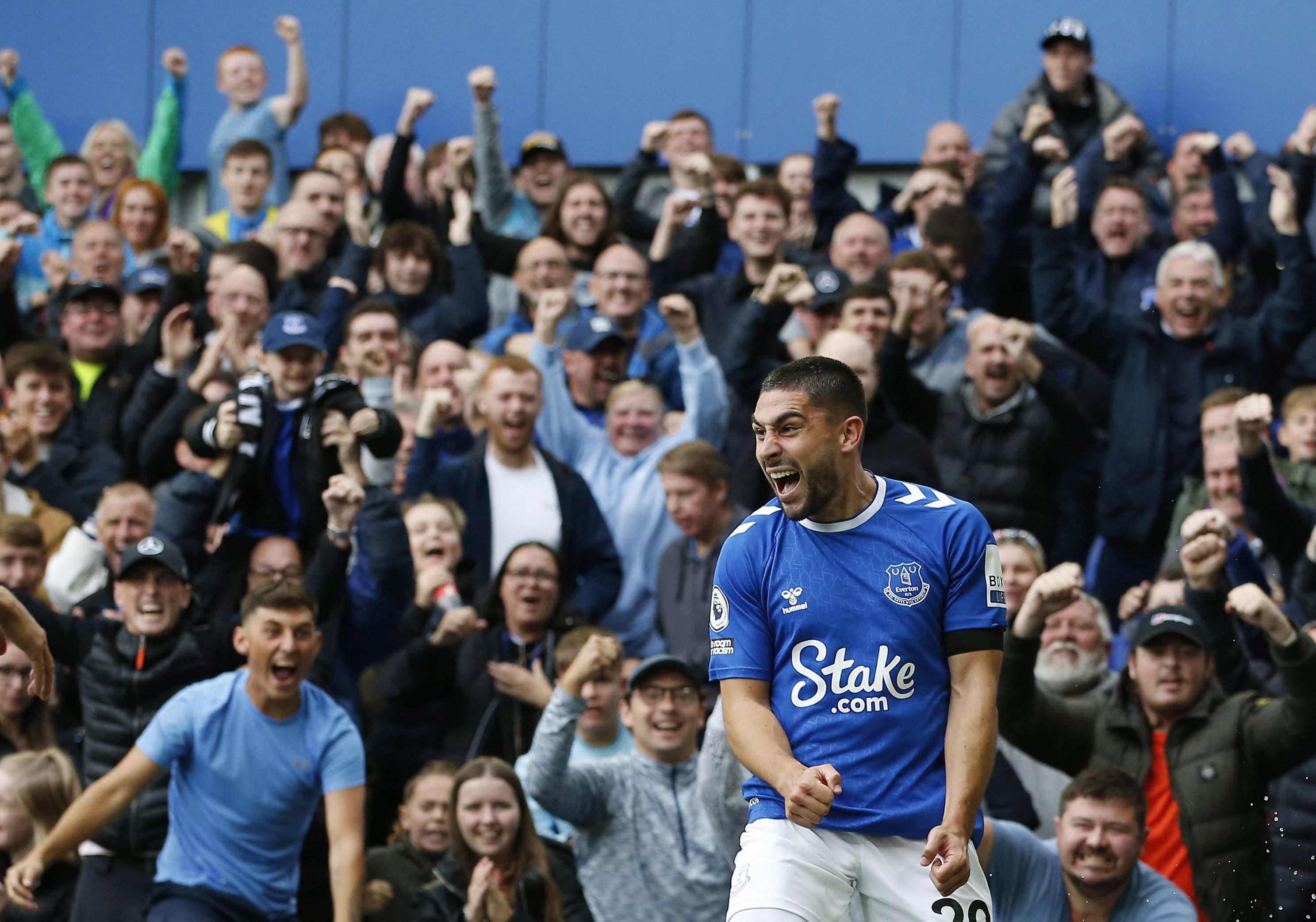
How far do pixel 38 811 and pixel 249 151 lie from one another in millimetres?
6248

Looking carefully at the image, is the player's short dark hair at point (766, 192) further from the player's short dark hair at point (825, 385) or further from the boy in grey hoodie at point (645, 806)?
the player's short dark hair at point (825, 385)

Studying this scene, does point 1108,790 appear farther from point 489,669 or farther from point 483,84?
point 483,84

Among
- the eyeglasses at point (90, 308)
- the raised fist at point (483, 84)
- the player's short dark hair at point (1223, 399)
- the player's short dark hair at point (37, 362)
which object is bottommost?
the player's short dark hair at point (37, 362)

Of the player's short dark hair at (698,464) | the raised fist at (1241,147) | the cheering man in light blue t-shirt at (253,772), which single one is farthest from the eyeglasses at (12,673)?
the raised fist at (1241,147)

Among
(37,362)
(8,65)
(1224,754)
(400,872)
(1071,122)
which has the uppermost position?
(8,65)

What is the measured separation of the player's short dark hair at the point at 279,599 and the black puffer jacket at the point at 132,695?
2.00 ft

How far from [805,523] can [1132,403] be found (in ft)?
17.5

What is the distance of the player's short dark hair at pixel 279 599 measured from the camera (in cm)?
796

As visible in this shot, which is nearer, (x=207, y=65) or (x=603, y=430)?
(x=603, y=430)

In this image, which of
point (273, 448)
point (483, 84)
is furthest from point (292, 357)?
point (483, 84)

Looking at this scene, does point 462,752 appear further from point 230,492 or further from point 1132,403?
point 1132,403

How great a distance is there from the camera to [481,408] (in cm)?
1050

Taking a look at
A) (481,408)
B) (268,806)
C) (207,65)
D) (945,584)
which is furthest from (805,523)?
(207,65)

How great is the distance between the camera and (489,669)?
29.5 ft
